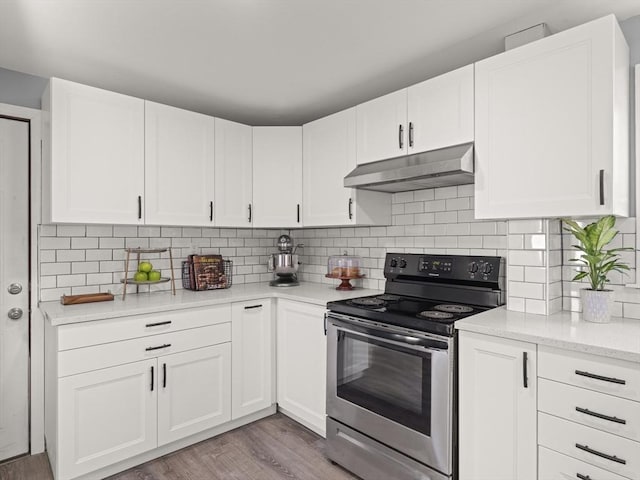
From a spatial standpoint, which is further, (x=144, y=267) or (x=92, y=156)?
(x=144, y=267)

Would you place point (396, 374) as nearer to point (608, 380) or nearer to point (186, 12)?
point (608, 380)

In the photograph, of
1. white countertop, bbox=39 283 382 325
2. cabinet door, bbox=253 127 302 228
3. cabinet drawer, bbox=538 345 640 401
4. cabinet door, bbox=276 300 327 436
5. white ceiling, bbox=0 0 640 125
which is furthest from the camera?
cabinet door, bbox=253 127 302 228

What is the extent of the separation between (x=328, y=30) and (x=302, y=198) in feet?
4.51

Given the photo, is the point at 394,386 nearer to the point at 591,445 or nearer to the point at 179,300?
the point at 591,445

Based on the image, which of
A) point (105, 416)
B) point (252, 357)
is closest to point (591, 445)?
point (252, 357)

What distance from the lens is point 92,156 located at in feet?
7.65

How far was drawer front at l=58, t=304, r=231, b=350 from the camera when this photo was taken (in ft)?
6.75

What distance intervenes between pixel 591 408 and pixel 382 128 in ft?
5.87

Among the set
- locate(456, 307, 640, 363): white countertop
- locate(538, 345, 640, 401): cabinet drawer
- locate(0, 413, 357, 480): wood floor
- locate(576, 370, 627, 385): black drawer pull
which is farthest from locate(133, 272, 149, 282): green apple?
locate(576, 370, 627, 385): black drawer pull

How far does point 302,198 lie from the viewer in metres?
3.12

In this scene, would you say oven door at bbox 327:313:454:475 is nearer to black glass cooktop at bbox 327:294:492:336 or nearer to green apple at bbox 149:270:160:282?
black glass cooktop at bbox 327:294:492:336

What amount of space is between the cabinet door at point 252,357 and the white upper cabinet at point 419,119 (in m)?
1.31

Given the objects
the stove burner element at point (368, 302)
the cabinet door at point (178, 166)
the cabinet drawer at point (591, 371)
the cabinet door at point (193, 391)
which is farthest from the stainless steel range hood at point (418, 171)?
the cabinet door at point (193, 391)

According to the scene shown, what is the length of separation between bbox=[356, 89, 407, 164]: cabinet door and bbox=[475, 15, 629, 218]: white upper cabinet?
1.55ft
